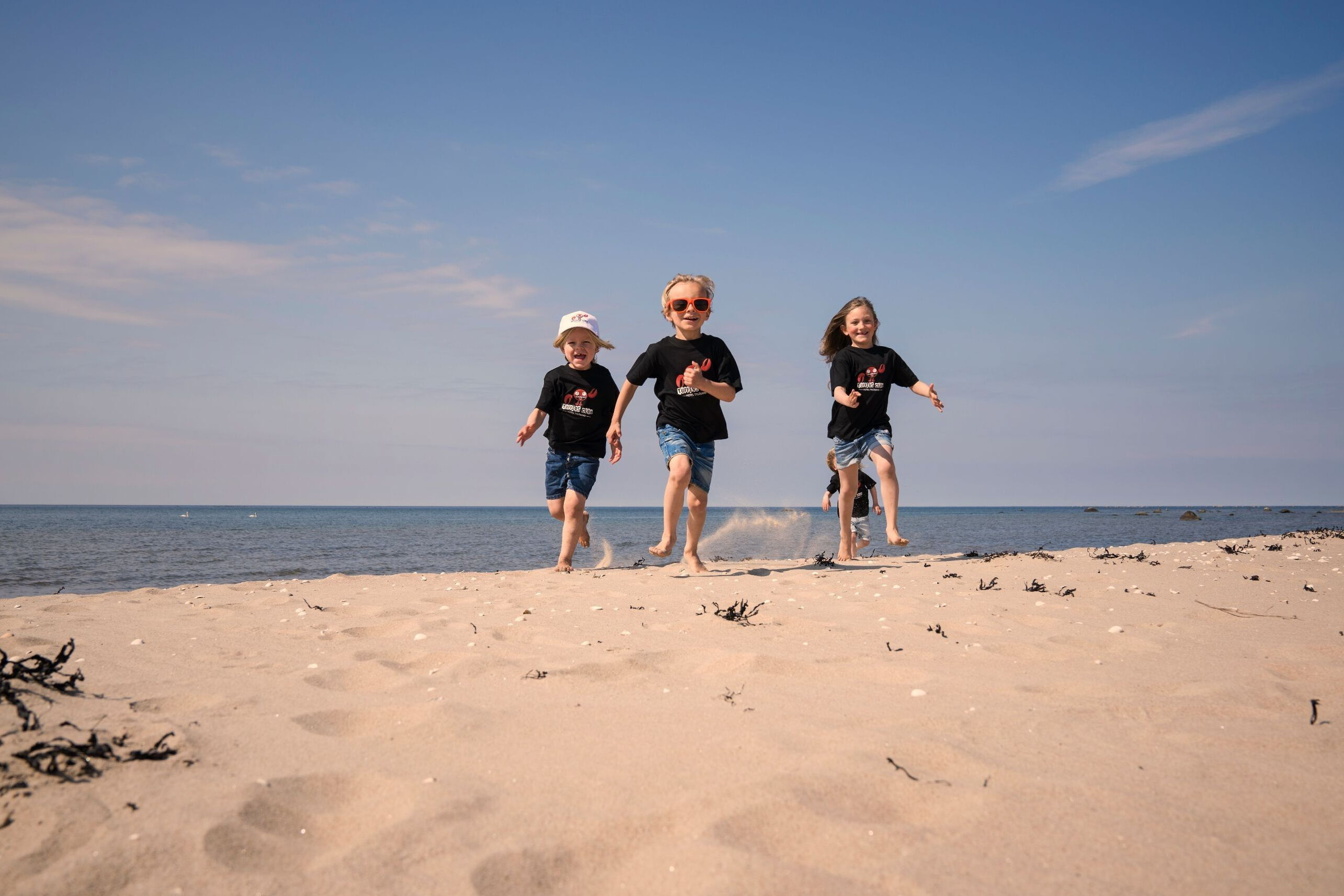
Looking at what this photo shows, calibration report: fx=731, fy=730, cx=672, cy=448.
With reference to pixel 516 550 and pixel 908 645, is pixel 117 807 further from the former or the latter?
pixel 516 550

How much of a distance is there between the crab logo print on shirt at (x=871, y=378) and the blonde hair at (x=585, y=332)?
2.56 meters

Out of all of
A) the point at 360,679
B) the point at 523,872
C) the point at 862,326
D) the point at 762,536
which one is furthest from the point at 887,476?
the point at 762,536

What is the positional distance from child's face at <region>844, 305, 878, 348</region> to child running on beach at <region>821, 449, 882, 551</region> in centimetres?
168

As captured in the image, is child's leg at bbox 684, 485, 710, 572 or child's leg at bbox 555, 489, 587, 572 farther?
child's leg at bbox 555, 489, 587, 572

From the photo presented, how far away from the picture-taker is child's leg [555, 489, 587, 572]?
7.23m

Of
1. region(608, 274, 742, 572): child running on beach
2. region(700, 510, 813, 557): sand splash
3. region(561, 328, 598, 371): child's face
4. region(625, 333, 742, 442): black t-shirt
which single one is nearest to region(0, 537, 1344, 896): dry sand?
region(608, 274, 742, 572): child running on beach

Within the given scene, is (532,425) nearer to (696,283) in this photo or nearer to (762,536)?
(696,283)

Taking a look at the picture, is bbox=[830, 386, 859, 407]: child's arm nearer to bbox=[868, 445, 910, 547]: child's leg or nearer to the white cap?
bbox=[868, 445, 910, 547]: child's leg

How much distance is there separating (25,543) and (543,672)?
1997 centimetres

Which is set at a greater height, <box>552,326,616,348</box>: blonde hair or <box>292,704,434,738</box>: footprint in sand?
<box>552,326,616,348</box>: blonde hair

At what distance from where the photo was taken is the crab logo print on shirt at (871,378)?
7371 millimetres

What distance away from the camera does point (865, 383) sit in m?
7.41

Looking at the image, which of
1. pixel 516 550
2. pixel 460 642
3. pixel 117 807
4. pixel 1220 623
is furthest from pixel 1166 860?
pixel 516 550

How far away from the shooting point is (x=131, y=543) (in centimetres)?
1641
